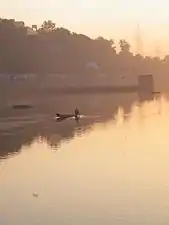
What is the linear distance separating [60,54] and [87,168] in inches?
82.1

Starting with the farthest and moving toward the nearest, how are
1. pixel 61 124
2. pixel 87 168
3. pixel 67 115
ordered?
Answer: pixel 67 115
pixel 61 124
pixel 87 168

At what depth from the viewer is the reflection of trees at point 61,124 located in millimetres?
6199

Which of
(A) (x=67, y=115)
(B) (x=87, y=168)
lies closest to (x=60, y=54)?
(A) (x=67, y=115)

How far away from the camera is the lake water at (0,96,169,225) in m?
3.63

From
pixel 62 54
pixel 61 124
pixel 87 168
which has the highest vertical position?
pixel 62 54

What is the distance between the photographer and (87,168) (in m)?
4.86

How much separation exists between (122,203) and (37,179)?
1.09 metres

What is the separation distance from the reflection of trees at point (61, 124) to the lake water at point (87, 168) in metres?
0.01

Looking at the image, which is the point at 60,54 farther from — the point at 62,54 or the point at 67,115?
the point at 67,115

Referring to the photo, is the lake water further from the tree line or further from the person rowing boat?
the tree line

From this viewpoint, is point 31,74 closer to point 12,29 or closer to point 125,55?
point 12,29

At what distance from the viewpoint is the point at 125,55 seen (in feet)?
19.9

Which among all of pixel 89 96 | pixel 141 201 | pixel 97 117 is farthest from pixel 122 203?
pixel 89 96

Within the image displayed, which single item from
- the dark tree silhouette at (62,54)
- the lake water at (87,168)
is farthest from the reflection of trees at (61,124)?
the dark tree silhouette at (62,54)
